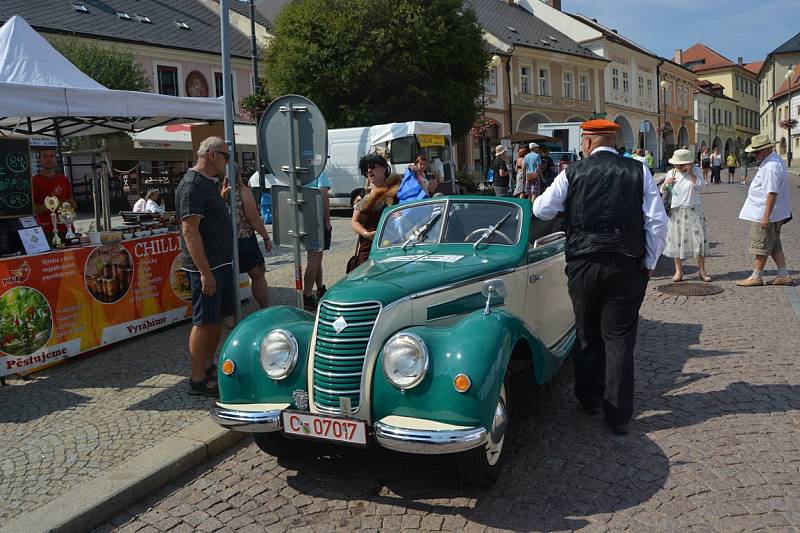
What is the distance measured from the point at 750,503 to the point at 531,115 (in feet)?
139

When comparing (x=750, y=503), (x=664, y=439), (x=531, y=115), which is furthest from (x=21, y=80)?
(x=531, y=115)

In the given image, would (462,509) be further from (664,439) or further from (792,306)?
(792,306)

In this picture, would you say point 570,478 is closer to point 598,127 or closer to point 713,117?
point 598,127

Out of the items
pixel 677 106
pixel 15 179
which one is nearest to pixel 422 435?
pixel 15 179

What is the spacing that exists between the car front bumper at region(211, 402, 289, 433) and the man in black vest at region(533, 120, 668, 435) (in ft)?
6.67

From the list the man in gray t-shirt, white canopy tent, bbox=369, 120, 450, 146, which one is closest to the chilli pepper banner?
the man in gray t-shirt

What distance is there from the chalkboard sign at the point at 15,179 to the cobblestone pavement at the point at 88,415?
164 cm

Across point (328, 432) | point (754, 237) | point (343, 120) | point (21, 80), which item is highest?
point (343, 120)

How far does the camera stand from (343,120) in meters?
26.6

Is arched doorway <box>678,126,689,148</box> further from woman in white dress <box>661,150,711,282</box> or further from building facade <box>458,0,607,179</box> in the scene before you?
woman in white dress <box>661,150,711,282</box>

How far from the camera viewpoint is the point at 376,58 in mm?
26156

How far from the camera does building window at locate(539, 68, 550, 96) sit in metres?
44.5

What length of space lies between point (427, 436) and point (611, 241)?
5.84 feet

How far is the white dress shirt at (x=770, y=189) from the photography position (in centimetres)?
810
